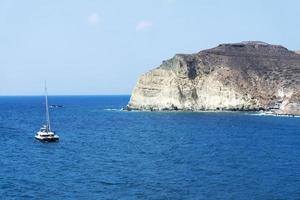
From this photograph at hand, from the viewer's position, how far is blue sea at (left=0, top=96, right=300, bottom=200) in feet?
160

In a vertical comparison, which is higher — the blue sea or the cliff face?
the cliff face

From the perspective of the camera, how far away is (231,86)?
517 feet

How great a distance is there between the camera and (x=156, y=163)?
64.9 meters

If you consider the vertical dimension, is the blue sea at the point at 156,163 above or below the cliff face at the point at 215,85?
below

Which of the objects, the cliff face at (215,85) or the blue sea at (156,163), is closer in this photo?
the blue sea at (156,163)

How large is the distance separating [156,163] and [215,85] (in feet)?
315

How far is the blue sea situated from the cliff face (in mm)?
46239

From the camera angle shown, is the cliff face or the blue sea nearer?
the blue sea

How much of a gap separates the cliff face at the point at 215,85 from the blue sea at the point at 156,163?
152 ft

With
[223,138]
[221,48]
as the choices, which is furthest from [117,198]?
[221,48]

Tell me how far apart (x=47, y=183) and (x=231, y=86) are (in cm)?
11051

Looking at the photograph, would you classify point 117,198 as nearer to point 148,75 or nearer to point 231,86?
point 231,86

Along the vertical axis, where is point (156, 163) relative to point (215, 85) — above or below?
below

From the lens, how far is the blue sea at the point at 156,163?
160ft
